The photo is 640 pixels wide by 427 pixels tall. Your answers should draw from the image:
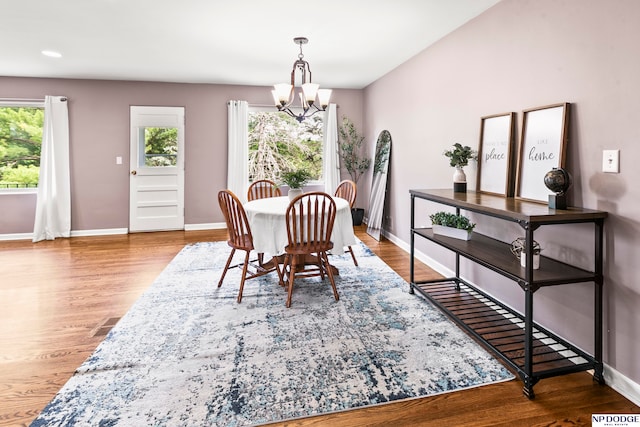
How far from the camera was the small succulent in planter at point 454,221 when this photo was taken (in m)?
2.62

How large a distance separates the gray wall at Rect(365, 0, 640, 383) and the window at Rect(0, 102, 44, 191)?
18.6ft

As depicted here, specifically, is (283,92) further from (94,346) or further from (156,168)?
(156,168)

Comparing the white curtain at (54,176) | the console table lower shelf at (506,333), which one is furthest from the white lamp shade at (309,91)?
the white curtain at (54,176)

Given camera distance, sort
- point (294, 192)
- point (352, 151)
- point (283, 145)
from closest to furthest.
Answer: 1. point (294, 192)
2. point (352, 151)
3. point (283, 145)

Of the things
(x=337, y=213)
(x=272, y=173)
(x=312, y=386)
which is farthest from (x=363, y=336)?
(x=272, y=173)

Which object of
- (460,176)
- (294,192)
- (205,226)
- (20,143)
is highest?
(20,143)

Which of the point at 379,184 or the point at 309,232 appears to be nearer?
the point at 309,232

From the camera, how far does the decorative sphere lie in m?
1.87

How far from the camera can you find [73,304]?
291 centimetres

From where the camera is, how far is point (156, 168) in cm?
Result: 567

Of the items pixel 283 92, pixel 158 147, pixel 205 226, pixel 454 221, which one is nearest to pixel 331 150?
pixel 205 226

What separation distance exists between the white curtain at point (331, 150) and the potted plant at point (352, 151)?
12 centimetres

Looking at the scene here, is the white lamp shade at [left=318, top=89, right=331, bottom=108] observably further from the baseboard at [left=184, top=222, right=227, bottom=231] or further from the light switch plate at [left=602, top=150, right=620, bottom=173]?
the baseboard at [left=184, top=222, right=227, bottom=231]

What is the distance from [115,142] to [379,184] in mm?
4035
